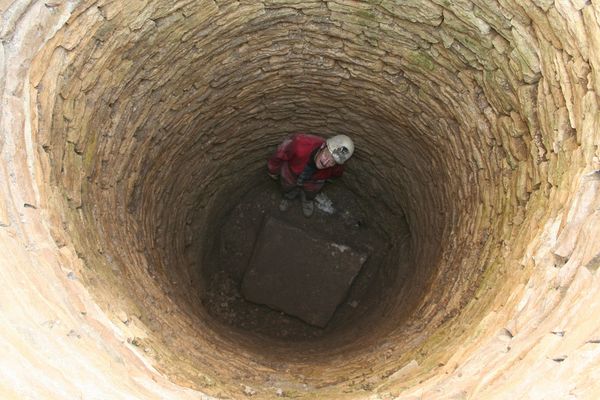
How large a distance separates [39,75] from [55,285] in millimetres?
1101

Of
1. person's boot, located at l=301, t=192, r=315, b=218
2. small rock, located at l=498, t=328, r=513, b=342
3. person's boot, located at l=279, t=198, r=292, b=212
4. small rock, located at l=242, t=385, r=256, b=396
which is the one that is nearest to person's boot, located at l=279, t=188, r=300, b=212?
person's boot, located at l=279, t=198, r=292, b=212

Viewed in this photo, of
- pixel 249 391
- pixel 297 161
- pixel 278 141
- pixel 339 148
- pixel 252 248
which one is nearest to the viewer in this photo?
pixel 249 391

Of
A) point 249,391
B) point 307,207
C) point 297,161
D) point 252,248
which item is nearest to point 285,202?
point 307,207

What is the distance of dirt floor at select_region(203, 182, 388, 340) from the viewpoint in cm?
503

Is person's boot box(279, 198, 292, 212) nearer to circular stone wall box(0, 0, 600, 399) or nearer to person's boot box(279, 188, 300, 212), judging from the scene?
person's boot box(279, 188, 300, 212)

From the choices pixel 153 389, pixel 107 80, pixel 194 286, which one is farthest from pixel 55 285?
pixel 194 286

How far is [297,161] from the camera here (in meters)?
4.41

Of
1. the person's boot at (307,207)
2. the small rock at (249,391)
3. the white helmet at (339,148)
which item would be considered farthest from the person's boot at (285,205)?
the small rock at (249,391)

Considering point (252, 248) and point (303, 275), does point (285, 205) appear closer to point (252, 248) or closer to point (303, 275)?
point (252, 248)

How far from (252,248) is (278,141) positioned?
1185 mm

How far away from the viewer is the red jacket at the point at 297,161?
4.25m

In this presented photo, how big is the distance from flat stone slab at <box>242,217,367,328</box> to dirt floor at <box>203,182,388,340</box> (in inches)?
5.0

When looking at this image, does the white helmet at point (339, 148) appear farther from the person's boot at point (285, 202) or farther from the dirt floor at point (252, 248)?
the person's boot at point (285, 202)

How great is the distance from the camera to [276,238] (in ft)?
16.5
